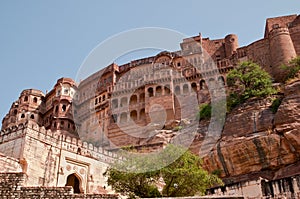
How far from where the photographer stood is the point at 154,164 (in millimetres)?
17875

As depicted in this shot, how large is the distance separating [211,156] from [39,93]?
35.9 meters

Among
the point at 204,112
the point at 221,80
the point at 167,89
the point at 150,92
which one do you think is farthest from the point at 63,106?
the point at 204,112

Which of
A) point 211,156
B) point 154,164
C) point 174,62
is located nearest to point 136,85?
point 174,62

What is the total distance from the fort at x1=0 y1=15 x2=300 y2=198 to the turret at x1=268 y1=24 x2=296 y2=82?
0.35ft

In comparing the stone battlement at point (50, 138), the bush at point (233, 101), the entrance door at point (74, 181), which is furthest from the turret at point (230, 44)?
the entrance door at point (74, 181)

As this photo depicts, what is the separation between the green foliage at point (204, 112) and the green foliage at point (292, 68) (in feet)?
28.9

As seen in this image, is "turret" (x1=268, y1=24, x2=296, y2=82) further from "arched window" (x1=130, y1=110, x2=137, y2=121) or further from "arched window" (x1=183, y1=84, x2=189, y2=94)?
"arched window" (x1=130, y1=110, x2=137, y2=121)

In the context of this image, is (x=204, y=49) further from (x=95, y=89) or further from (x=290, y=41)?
(x=95, y=89)

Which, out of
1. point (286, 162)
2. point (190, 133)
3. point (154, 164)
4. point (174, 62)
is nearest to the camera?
point (154, 164)

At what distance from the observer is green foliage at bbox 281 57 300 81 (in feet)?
123

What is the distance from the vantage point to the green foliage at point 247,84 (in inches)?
1302

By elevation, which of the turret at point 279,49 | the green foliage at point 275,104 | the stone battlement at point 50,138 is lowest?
the stone battlement at point 50,138

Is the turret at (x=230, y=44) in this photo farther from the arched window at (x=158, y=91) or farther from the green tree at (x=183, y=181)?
the green tree at (x=183, y=181)

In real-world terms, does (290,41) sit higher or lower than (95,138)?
higher
